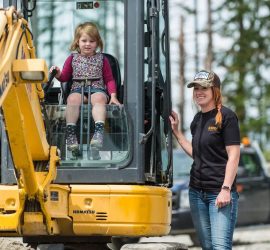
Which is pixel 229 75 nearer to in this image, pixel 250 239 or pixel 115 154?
pixel 250 239

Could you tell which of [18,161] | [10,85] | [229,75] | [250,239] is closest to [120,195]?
[18,161]

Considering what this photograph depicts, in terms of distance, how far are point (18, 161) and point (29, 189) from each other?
0.80ft

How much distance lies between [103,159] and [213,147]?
844 mm

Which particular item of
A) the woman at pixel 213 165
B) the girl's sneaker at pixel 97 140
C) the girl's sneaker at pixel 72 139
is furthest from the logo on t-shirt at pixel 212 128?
the girl's sneaker at pixel 72 139

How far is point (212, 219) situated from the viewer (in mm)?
7168

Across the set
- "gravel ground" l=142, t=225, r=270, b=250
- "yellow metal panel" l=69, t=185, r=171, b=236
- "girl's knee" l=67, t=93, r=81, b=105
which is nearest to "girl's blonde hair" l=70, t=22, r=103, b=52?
"girl's knee" l=67, t=93, r=81, b=105

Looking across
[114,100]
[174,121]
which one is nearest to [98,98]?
[114,100]

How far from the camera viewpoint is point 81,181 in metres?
7.29

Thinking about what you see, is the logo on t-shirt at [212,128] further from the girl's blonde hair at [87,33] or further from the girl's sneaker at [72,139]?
the girl's blonde hair at [87,33]

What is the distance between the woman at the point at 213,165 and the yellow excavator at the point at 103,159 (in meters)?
0.30

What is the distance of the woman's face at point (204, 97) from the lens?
732 centimetres

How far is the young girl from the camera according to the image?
7.38 metres

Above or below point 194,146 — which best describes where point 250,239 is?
below

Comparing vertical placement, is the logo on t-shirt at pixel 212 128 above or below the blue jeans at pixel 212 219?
above
